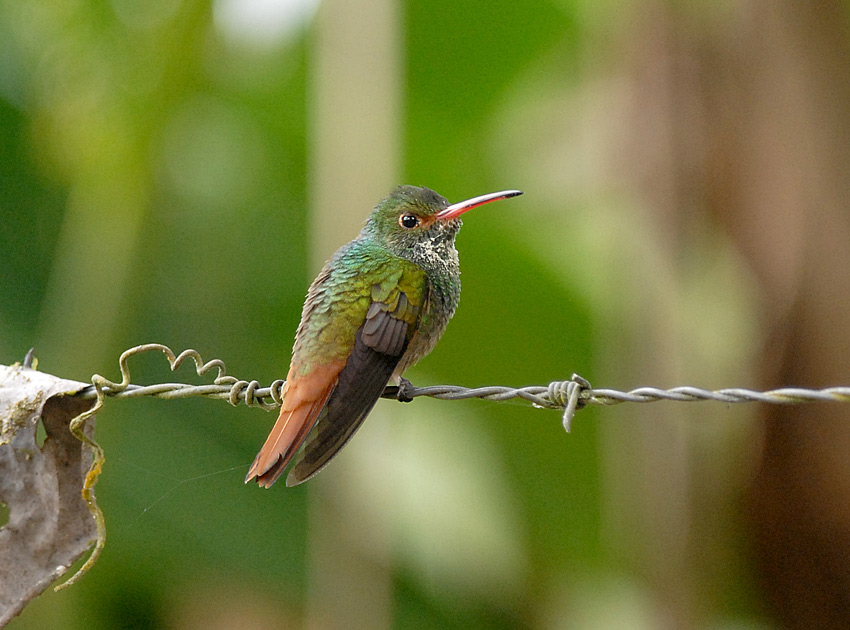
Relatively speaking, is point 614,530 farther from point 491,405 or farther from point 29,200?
point 29,200

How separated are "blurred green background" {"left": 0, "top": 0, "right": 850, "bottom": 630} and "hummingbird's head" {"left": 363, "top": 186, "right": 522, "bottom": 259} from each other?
478 mm

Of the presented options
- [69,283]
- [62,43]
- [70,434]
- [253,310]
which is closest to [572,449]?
[253,310]

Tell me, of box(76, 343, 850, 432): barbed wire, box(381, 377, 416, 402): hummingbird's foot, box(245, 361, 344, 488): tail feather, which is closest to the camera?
box(76, 343, 850, 432): barbed wire

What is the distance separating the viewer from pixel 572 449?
4.75 meters

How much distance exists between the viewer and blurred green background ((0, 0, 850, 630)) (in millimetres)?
3699

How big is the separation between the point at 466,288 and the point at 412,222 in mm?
1627

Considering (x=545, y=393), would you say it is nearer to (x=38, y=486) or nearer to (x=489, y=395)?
(x=489, y=395)

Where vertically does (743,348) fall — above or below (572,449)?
above

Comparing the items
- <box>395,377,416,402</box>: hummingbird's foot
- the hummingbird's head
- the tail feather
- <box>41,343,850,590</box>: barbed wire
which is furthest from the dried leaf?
the hummingbird's head

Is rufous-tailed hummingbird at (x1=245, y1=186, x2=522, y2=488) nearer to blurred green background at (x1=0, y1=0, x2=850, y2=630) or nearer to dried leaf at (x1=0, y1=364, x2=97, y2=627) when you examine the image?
dried leaf at (x1=0, y1=364, x2=97, y2=627)

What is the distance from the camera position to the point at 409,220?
10.6 ft

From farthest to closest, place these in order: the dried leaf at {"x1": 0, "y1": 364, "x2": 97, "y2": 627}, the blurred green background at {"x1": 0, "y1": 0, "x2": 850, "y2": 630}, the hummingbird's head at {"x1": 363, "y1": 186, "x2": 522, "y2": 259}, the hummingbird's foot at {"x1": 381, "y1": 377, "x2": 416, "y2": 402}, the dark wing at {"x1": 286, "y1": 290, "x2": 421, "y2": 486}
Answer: the blurred green background at {"x1": 0, "y1": 0, "x2": 850, "y2": 630}, the hummingbird's head at {"x1": 363, "y1": 186, "x2": 522, "y2": 259}, the hummingbird's foot at {"x1": 381, "y1": 377, "x2": 416, "y2": 402}, the dark wing at {"x1": 286, "y1": 290, "x2": 421, "y2": 486}, the dried leaf at {"x1": 0, "y1": 364, "x2": 97, "y2": 627}

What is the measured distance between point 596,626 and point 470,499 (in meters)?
1.72

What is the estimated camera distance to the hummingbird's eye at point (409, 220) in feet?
10.6
